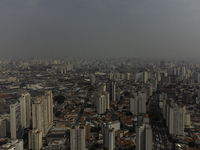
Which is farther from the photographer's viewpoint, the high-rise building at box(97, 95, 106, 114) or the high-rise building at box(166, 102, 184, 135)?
the high-rise building at box(97, 95, 106, 114)

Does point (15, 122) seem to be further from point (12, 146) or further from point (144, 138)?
point (144, 138)

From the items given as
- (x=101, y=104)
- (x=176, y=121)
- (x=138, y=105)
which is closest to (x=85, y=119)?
(x=101, y=104)

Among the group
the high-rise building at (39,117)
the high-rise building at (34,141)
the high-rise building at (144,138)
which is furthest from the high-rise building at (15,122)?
the high-rise building at (144,138)

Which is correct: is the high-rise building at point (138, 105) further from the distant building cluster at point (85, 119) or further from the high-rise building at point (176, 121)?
the high-rise building at point (176, 121)

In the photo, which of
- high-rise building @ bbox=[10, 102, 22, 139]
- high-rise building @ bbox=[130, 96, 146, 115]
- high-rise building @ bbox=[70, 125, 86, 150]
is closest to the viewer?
high-rise building @ bbox=[70, 125, 86, 150]

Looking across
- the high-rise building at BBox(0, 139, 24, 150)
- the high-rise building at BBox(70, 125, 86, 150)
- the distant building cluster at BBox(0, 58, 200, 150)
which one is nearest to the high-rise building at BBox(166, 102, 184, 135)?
the distant building cluster at BBox(0, 58, 200, 150)

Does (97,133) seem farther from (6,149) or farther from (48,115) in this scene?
(6,149)

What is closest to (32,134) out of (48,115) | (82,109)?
(48,115)

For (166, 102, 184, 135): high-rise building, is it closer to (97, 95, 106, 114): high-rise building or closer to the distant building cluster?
the distant building cluster
